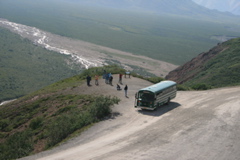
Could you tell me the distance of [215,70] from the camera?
5644 centimetres

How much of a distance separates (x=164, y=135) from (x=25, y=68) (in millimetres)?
73062

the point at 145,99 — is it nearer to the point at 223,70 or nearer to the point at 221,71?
the point at 221,71

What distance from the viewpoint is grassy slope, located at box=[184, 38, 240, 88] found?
154 ft

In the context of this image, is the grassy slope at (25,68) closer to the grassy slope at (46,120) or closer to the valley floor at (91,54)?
the valley floor at (91,54)

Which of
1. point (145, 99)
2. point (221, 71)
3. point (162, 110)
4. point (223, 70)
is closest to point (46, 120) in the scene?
point (145, 99)

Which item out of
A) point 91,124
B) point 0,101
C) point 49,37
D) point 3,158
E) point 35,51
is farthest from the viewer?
point 49,37

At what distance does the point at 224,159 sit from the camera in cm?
1655

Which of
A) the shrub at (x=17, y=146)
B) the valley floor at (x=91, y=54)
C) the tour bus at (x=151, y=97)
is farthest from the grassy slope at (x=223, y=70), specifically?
the valley floor at (x=91, y=54)

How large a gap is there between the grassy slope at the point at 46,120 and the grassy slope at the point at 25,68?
114 feet

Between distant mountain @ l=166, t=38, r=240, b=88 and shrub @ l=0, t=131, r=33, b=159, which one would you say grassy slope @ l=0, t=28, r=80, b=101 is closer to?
distant mountain @ l=166, t=38, r=240, b=88

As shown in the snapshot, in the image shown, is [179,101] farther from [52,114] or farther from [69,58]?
[69,58]

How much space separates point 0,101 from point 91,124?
43.6 m

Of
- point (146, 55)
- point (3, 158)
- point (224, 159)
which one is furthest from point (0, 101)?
point (146, 55)

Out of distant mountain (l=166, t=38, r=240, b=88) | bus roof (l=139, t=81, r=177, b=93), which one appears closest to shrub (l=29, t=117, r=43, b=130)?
bus roof (l=139, t=81, r=177, b=93)
